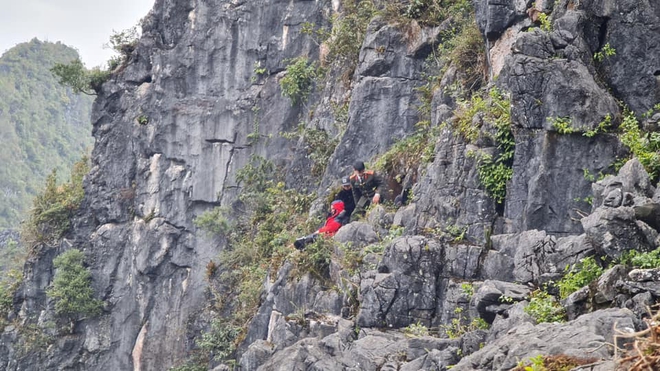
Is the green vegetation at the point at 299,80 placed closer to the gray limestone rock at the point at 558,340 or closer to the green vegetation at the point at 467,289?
the green vegetation at the point at 467,289

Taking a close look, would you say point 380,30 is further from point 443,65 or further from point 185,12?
point 185,12

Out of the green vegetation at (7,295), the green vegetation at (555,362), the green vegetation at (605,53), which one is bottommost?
the green vegetation at (7,295)

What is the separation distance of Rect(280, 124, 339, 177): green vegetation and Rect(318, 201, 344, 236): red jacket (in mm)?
3325

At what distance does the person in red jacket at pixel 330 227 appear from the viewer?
58.6ft

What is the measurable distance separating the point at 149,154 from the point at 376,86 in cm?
891

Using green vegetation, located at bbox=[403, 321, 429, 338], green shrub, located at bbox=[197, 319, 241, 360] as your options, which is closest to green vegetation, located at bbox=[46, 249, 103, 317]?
green shrub, located at bbox=[197, 319, 241, 360]

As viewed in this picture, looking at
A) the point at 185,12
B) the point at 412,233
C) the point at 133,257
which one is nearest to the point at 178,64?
the point at 185,12

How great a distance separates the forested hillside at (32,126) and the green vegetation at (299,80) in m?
38.8

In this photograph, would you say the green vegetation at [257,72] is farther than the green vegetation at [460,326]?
Yes

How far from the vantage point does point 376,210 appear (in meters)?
17.4

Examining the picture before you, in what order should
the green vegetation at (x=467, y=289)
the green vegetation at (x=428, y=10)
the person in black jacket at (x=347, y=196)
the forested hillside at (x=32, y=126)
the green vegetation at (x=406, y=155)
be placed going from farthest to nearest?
the forested hillside at (x=32, y=126)
the green vegetation at (x=428, y=10)
the person in black jacket at (x=347, y=196)
the green vegetation at (x=406, y=155)
the green vegetation at (x=467, y=289)

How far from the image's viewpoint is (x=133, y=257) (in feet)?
85.8

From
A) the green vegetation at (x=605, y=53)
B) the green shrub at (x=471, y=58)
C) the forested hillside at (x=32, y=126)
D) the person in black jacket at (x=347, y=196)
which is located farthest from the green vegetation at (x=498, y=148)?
the forested hillside at (x=32, y=126)

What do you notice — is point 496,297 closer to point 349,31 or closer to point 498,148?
point 498,148
